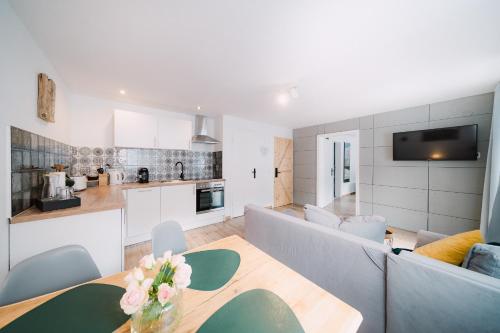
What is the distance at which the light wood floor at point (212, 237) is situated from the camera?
2438 mm

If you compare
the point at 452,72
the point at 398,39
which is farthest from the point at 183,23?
the point at 452,72

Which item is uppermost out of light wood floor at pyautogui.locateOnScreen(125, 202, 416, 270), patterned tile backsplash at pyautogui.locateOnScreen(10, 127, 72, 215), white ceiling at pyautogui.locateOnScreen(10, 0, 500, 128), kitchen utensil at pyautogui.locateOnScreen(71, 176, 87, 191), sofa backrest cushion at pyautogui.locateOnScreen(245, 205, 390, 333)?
white ceiling at pyautogui.locateOnScreen(10, 0, 500, 128)

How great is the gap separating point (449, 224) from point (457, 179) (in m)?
0.78

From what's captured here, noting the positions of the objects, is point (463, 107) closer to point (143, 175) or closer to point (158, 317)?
point (158, 317)

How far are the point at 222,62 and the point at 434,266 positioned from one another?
230 centimetres

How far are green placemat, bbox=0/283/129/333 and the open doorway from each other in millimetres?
4486

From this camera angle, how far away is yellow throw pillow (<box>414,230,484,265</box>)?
3.59ft

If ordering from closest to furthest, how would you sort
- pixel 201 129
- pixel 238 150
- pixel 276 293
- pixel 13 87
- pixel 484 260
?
pixel 276 293 < pixel 484 260 < pixel 13 87 < pixel 201 129 < pixel 238 150

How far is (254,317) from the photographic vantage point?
659mm

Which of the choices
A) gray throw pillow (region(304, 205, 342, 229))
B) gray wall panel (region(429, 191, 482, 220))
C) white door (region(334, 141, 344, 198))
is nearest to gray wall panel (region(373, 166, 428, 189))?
gray wall panel (region(429, 191, 482, 220))

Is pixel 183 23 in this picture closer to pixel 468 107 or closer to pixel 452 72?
pixel 452 72

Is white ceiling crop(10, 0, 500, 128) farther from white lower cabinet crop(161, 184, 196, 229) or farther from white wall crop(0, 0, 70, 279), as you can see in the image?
white lower cabinet crop(161, 184, 196, 229)

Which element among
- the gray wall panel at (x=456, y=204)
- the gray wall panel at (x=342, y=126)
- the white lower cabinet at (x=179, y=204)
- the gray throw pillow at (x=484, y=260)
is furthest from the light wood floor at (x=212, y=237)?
the gray wall panel at (x=342, y=126)

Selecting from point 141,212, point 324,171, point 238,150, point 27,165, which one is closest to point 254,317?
point 27,165
